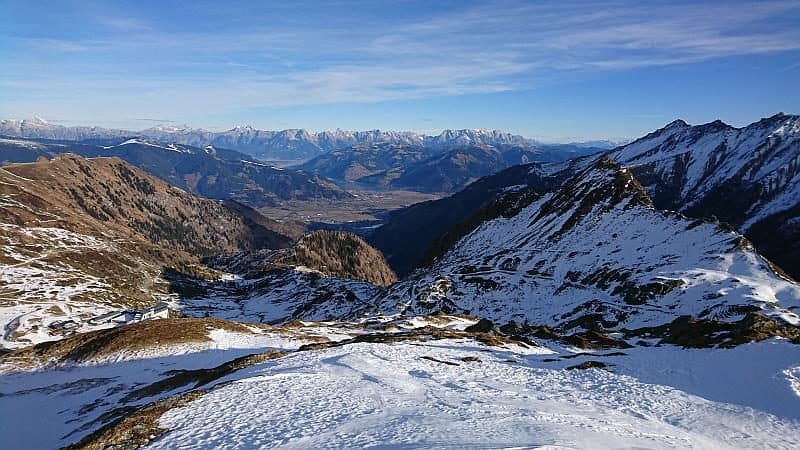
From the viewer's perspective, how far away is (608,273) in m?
107

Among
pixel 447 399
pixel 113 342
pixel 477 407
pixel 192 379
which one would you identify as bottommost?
pixel 113 342

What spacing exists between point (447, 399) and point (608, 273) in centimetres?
8540

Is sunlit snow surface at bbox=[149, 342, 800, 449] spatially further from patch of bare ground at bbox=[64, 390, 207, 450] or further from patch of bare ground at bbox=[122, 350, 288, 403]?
patch of bare ground at bbox=[122, 350, 288, 403]

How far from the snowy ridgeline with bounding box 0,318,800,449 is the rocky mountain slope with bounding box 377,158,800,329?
38137 millimetres

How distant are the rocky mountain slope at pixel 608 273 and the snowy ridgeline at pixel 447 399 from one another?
3814 cm

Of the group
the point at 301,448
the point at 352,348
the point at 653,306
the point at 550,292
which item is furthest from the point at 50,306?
the point at 653,306

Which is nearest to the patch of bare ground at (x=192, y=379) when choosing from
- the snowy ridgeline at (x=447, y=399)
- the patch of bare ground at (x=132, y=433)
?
the snowy ridgeline at (x=447, y=399)

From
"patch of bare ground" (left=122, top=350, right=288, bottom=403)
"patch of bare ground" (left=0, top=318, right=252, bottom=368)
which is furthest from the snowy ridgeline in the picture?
"patch of bare ground" (left=0, top=318, right=252, bottom=368)

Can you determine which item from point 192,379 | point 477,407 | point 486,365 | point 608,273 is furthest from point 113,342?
point 608,273

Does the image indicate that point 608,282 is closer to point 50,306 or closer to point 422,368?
point 422,368

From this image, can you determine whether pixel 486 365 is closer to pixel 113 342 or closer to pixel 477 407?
pixel 477 407

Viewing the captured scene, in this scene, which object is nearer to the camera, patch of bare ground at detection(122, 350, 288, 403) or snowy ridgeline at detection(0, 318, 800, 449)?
snowy ridgeline at detection(0, 318, 800, 449)

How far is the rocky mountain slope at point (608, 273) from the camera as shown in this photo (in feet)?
278

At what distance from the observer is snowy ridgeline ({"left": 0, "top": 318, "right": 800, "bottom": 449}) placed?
2688cm
